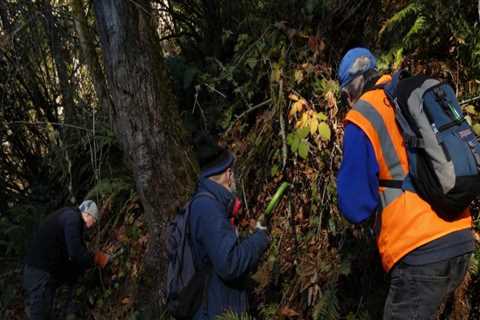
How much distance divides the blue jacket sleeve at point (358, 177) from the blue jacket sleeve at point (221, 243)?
0.60 metres

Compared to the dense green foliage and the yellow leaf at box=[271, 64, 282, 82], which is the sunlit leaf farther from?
the yellow leaf at box=[271, 64, 282, 82]

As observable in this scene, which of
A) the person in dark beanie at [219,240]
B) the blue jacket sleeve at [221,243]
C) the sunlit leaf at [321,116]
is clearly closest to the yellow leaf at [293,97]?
the sunlit leaf at [321,116]

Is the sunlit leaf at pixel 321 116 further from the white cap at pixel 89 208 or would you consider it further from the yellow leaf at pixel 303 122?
the white cap at pixel 89 208

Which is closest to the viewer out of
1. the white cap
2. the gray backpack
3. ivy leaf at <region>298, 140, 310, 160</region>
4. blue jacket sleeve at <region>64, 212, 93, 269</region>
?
the gray backpack

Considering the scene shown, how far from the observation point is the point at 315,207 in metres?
4.73

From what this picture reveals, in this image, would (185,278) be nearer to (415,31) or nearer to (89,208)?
(415,31)

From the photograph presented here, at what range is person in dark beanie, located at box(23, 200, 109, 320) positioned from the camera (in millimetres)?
5738

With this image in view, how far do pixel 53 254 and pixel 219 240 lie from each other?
368 centimetres

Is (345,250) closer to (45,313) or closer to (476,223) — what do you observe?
(476,223)

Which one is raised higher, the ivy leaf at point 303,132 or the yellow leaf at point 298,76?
the yellow leaf at point 298,76

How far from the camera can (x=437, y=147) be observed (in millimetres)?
2520

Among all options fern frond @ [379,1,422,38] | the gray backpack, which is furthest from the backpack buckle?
fern frond @ [379,1,422,38]

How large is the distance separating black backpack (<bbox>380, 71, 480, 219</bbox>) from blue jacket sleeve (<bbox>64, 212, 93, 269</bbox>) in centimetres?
404

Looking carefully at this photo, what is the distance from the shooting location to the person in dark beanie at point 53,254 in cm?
574
